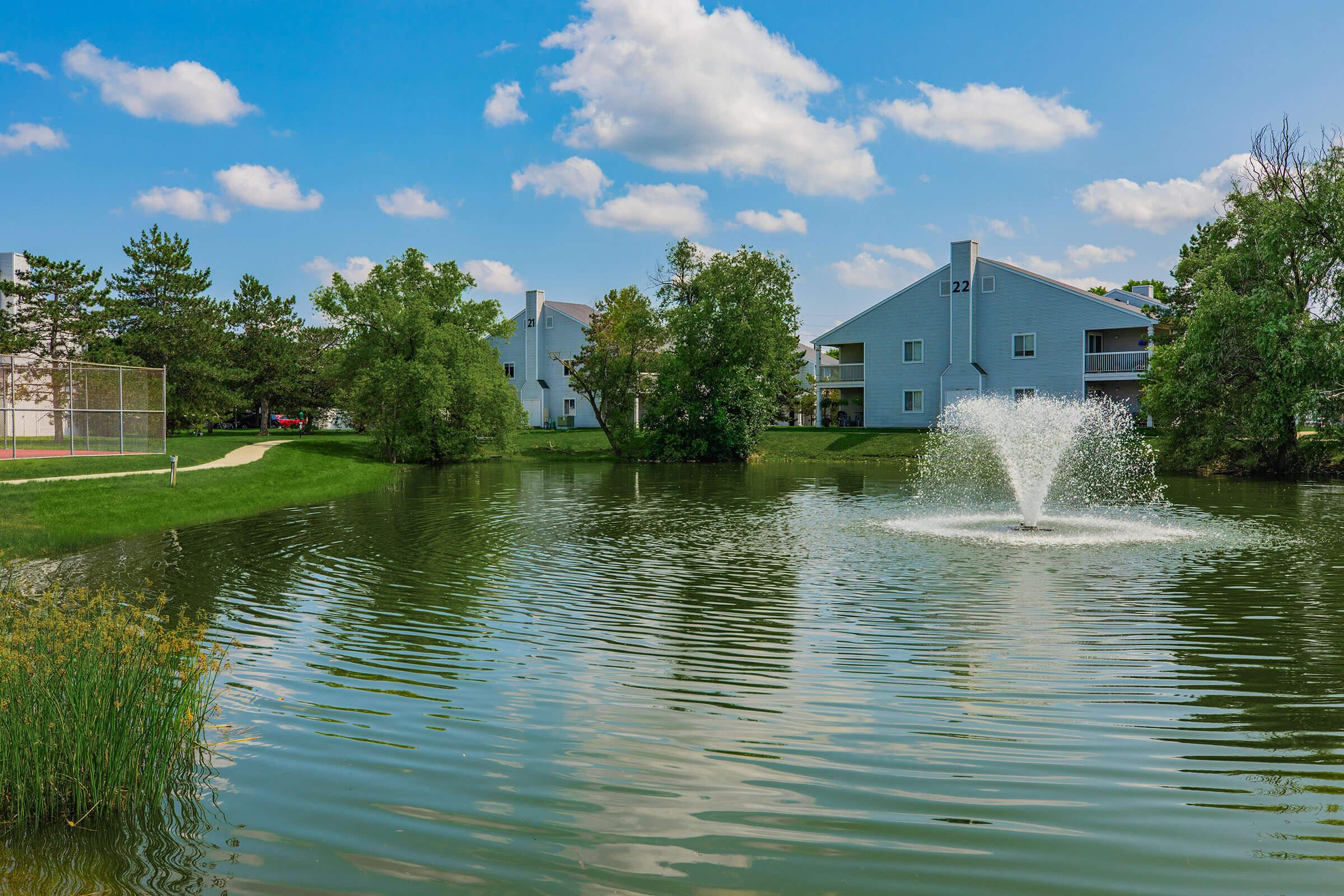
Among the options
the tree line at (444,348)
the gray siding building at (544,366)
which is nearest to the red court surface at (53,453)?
the tree line at (444,348)

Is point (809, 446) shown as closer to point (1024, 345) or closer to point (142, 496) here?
point (1024, 345)

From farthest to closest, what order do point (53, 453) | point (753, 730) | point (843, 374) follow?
point (843, 374)
point (53, 453)
point (753, 730)

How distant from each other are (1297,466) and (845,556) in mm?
30104

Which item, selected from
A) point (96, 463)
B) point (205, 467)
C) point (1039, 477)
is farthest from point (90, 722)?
point (205, 467)

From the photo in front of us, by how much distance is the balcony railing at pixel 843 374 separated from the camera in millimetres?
62125

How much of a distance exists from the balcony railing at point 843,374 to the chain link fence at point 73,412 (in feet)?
137

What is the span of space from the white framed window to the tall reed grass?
177 ft

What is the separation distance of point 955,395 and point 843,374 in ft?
27.8

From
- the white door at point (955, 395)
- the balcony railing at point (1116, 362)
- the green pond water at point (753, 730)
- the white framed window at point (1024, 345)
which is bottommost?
the green pond water at point (753, 730)

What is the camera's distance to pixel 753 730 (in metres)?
6.98

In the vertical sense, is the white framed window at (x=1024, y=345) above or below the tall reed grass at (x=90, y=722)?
above

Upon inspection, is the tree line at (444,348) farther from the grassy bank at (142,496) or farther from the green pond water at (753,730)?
the green pond water at (753,730)

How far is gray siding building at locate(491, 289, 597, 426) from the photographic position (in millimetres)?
74938

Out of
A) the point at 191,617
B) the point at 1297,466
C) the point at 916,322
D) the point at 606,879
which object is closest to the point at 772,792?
the point at 606,879
